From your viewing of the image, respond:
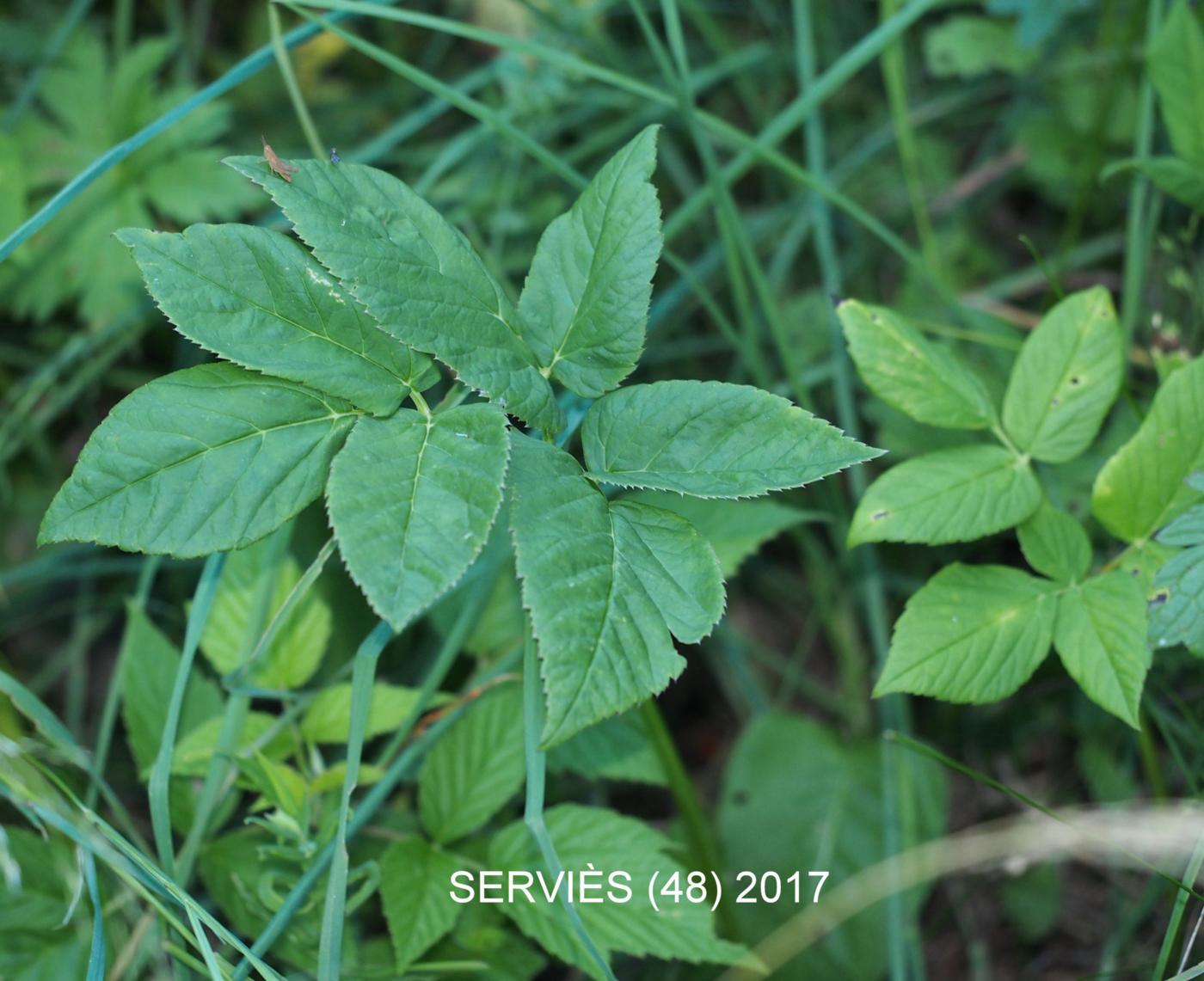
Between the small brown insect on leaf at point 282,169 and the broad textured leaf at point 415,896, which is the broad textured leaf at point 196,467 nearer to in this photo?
the small brown insect on leaf at point 282,169

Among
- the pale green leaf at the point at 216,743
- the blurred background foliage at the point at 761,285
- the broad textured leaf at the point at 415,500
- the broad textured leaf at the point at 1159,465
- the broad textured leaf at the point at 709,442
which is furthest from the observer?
the blurred background foliage at the point at 761,285

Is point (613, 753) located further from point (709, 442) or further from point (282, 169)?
point (282, 169)

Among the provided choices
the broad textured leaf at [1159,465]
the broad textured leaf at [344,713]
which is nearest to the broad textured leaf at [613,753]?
the broad textured leaf at [344,713]

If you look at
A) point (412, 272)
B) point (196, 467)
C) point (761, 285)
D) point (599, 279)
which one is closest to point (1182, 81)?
point (761, 285)

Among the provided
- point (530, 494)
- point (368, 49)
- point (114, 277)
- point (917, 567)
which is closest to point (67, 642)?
point (114, 277)

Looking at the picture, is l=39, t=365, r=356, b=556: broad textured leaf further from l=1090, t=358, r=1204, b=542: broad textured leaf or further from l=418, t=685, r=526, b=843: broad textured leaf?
l=1090, t=358, r=1204, b=542: broad textured leaf
